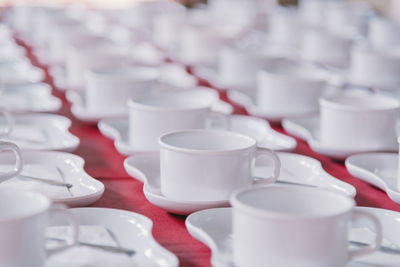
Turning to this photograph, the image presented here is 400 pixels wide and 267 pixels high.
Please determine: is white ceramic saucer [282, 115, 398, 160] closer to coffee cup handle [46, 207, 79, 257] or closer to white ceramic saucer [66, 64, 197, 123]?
white ceramic saucer [66, 64, 197, 123]

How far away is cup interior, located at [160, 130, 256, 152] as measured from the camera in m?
0.79

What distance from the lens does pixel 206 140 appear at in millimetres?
807

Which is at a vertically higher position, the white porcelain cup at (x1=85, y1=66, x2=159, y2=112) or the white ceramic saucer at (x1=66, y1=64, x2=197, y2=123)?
the white porcelain cup at (x1=85, y1=66, x2=159, y2=112)

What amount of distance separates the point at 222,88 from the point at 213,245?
92 centimetres

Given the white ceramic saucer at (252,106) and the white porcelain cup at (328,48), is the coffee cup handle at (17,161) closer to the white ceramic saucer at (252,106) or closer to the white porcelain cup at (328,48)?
the white ceramic saucer at (252,106)

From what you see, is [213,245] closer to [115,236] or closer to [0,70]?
[115,236]

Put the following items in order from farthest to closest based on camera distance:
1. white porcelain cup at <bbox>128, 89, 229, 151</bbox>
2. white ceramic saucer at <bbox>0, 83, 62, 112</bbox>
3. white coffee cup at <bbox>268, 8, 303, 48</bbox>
→ white coffee cup at <bbox>268, 8, 303, 48</bbox>, white ceramic saucer at <bbox>0, 83, 62, 112</bbox>, white porcelain cup at <bbox>128, 89, 229, 151</bbox>

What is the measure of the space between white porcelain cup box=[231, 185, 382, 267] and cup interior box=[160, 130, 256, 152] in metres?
0.21

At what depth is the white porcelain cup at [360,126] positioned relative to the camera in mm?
955

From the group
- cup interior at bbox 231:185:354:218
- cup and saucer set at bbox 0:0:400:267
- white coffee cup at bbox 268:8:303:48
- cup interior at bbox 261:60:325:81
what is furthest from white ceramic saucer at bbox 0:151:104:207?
white coffee cup at bbox 268:8:303:48

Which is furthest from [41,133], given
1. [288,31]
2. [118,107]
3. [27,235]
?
[288,31]

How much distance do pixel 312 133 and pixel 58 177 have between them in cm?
42

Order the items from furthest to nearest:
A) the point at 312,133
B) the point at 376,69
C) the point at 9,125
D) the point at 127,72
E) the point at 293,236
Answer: the point at 376,69
the point at 127,72
the point at 312,133
the point at 9,125
the point at 293,236

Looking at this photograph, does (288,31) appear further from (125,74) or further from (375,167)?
(375,167)
